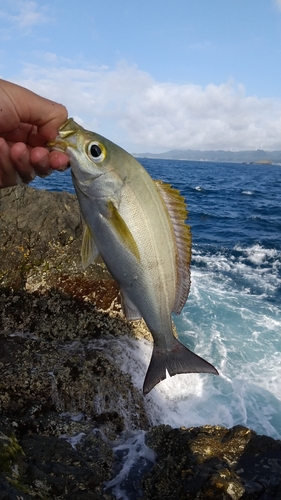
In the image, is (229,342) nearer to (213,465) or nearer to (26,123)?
(213,465)

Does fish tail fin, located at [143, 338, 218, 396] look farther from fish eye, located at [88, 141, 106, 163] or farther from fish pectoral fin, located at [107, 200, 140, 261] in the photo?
fish eye, located at [88, 141, 106, 163]

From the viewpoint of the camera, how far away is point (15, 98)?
11.5ft

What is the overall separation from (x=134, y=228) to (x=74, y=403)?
459 cm

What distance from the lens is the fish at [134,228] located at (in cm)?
266

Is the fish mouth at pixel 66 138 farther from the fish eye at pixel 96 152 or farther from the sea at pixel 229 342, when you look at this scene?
the sea at pixel 229 342

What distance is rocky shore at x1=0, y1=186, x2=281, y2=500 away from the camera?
4.54 m

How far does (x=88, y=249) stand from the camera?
2.93m

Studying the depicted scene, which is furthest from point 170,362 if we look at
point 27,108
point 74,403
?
point 74,403

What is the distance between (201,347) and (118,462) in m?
5.37

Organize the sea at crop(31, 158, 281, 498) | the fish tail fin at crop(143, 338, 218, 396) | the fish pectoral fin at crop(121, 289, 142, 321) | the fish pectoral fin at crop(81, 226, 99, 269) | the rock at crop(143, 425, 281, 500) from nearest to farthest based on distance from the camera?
the fish pectoral fin at crop(81, 226, 99, 269) → the fish pectoral fin at crop(121, 289, 142, 321) → the fish tail fin at crop(143, 338, 218, 396) → the rock at crop(143, 425, 281, 500) → the sea at crop(31, 158, 281, 498)

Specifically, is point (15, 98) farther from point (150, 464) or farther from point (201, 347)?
point (201, 347)

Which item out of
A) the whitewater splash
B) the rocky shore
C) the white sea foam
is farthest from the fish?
the whitewater splash

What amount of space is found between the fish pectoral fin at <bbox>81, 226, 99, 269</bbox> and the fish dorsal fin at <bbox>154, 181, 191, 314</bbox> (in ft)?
1.93

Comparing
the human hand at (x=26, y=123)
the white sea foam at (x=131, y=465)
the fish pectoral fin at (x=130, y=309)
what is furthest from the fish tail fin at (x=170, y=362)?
the white sea foam at (x=131, y=465)
